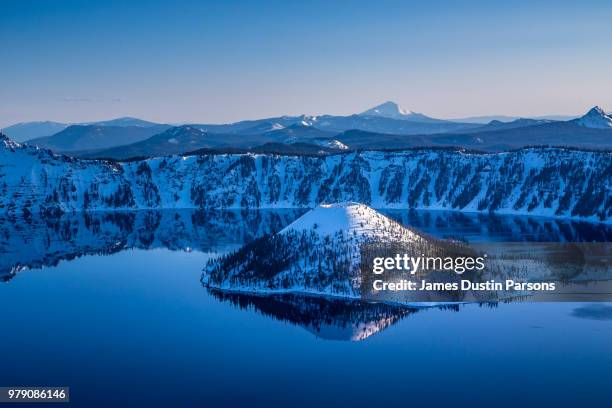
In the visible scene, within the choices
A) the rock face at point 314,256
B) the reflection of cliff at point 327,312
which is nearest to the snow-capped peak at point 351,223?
the rock face at point 314,256

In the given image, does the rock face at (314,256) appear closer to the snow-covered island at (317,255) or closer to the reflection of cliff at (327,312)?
the snow-covered island at (317,255)

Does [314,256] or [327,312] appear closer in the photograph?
[327,312]

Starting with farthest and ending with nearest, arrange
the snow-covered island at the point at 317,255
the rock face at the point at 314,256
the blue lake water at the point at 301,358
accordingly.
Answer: the rock face at the point at 314,256, the snow-covered island at the point at 317,255, the blue lake water at the point at 301,358

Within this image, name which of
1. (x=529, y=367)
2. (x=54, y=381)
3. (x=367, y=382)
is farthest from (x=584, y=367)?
(x=54, y=381)

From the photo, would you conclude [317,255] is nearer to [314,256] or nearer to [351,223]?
[314,256]

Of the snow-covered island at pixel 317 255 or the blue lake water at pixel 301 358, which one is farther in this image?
the snow-covered island at pixel 317 255

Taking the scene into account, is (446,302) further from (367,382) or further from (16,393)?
(16,393)

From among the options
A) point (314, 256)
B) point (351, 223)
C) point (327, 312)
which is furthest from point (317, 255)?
point (327, 312)
